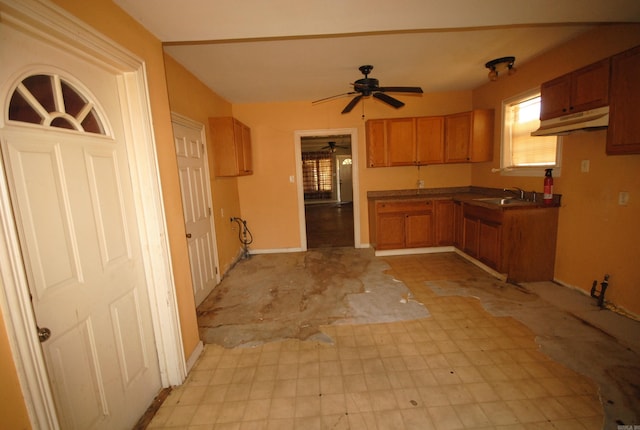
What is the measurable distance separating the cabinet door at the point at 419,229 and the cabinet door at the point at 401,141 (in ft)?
2.93

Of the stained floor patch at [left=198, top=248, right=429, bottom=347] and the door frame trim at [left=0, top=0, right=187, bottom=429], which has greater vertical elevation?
the door frame trim at [left=0, top=0, right=187, bottom=429]

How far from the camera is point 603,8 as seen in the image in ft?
6.00

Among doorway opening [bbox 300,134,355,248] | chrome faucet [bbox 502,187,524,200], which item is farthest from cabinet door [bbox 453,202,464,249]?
doorway opening [bbox 300,134,355,248]

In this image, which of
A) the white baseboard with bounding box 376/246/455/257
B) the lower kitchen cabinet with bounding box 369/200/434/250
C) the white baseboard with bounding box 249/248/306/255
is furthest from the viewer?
the white baseboard with bounding box 249/248/306/255

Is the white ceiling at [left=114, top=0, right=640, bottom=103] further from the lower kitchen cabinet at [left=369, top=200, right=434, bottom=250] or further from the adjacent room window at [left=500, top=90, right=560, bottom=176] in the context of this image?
the lower kitchen cabinet at [left=369, top=200, right=434, bottom=250]

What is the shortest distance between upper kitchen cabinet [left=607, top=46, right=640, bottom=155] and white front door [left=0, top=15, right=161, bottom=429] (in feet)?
11.7

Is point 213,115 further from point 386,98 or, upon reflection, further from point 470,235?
point 470,235

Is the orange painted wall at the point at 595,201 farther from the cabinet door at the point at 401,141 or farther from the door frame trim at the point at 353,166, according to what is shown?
the door frame trim at the point at 353,166

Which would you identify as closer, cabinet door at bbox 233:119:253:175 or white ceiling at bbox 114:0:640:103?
white ceiling at bbox 114:0:640:103

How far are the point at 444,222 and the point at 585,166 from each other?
188 cm

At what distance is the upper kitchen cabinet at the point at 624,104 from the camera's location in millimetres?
2037

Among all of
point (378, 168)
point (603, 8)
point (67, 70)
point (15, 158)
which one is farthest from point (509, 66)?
point (15, 158)

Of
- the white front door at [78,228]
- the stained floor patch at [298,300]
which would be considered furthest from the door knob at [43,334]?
the stained floor patch at [298,300]

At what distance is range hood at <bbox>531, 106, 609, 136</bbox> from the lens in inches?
89.2
